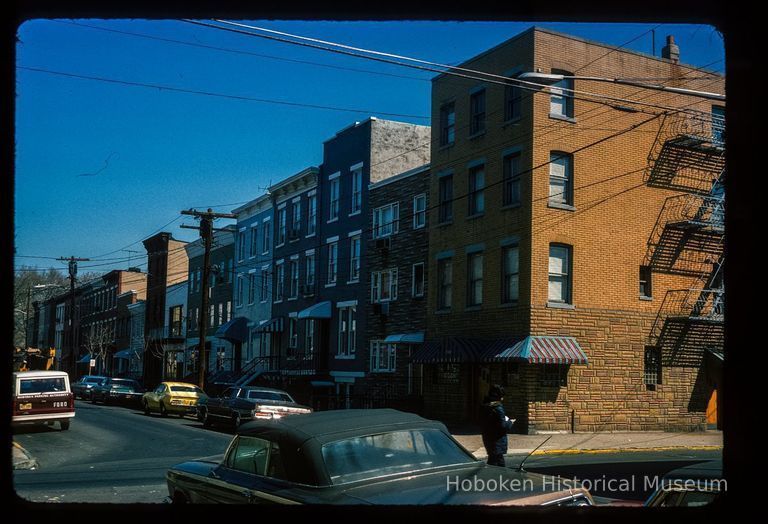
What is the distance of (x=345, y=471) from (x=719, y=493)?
3868 mm

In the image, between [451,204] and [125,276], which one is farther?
[125,276]

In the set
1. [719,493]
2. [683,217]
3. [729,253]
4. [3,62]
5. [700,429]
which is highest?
[683,217]

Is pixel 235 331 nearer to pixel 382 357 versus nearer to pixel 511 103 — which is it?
pixel 382 357

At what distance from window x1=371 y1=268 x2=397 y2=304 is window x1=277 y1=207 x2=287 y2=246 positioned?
36.5 feet

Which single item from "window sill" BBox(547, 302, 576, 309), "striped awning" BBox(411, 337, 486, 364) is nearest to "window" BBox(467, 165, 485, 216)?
"window sill" BBox(547, 302, 576, 309)

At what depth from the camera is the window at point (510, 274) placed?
A: 27.6 m

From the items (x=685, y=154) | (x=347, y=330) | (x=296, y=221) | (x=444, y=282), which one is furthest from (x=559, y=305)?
(x=296, y=221)

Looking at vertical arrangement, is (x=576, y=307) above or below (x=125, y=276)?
below

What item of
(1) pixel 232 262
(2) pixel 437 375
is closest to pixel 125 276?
(1) pixel 232 262

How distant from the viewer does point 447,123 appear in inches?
1254

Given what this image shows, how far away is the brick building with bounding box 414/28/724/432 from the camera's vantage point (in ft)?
88.1

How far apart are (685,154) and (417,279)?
1126 cm

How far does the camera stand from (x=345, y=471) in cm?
620

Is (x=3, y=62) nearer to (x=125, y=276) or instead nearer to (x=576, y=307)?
(x=576, y=307)
